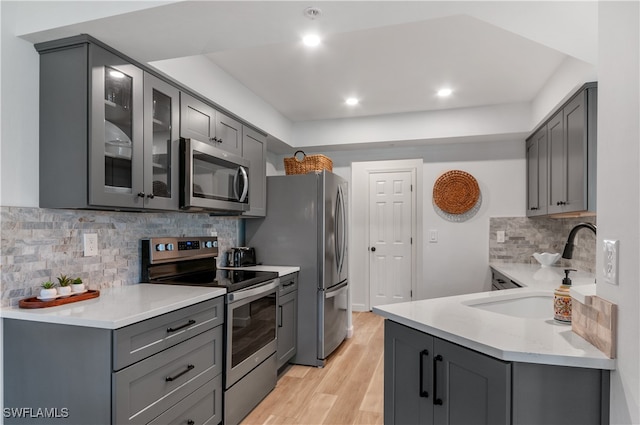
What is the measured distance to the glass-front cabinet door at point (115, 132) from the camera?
1797 millimetres

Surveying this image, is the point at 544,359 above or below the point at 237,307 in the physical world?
above

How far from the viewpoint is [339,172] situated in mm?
4645

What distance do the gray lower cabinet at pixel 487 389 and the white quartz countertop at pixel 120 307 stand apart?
1084mm

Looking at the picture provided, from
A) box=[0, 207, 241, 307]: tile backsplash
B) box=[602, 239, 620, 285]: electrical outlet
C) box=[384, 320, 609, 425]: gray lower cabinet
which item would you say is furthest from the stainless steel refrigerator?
box=[602, 239, 620, 285]: electrical outlet

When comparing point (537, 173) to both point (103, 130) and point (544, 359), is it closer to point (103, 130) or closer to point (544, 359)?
point (544, 359)

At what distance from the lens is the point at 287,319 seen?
3.14m

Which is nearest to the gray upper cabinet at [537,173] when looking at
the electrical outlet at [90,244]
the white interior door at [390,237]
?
the white interior door at [390,237]

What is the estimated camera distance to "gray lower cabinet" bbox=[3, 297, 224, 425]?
151 cm

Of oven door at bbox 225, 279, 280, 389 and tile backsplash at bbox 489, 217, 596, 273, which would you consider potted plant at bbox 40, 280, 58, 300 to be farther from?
tile backsplash at bbox 489, 217, 596, 273

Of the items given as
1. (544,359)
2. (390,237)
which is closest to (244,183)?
(544,359)

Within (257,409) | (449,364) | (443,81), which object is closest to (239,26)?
(449,364)

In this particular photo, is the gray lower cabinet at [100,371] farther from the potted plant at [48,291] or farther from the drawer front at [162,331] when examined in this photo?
the potted plant at [48,291]

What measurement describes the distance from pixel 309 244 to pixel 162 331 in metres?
1.73

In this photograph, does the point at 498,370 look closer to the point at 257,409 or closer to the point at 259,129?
the point at 257,409
